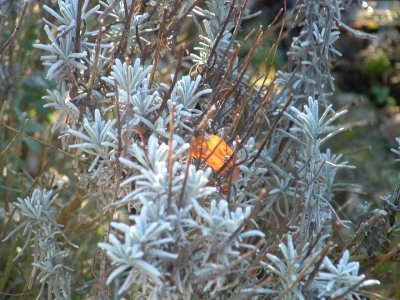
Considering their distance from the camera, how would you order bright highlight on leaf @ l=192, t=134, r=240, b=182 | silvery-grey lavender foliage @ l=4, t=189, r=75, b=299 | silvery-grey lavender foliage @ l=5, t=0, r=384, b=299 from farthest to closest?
silvery-grey lavender foliage @ l=4, t=189, r=75, b=299 → bright highlight on leaf @ l=192, t=134, r=240, b=182 → silvery-grey lavender foliage @ l=5, t=0, r=384, b=299

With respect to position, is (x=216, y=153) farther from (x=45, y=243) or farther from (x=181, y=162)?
(x=45, y=243)

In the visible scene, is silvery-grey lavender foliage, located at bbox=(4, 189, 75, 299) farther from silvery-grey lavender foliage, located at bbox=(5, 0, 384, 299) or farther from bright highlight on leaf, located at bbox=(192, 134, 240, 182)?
bright highlight on leaf, located at bbox=(192, 134, 240, 182)

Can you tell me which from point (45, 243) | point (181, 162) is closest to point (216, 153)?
point (181, 162)

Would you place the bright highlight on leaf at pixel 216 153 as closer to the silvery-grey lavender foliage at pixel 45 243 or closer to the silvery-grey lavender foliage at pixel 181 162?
the silvery-grey lavender foliage at pixel 181 162

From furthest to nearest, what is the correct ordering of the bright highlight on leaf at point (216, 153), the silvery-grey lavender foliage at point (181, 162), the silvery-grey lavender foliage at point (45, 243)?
the silvery-grey lavender foliage at point (45, 243) < the bright highlight on leaf at point (216, 153) < the silvery-grey lavender foliage at point (181, 162)

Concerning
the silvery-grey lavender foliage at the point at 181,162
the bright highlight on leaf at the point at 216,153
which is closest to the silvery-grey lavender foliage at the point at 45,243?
the silvery-grey lavender foliage at the point at 181,162

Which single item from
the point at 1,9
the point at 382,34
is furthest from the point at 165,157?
the point at 382,34

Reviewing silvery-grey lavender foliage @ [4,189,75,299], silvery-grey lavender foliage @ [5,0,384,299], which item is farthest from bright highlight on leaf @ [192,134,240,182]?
silvery-grey lavender foliage @ [4,189,75,299]

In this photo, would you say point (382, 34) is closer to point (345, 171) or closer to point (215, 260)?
point (345, 171)
